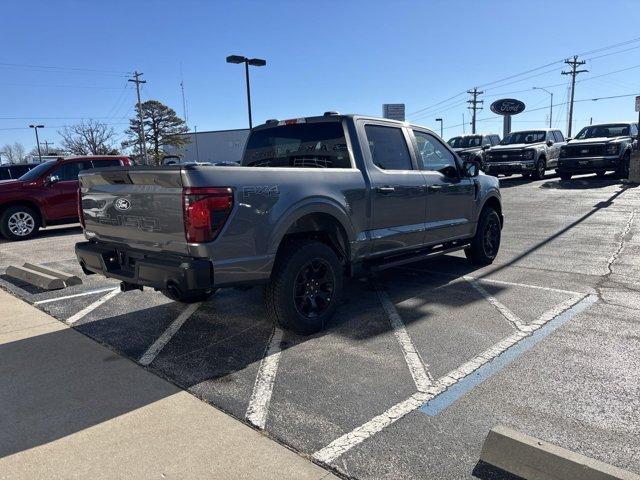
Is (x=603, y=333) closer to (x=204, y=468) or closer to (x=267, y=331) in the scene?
(x=267, y=331)

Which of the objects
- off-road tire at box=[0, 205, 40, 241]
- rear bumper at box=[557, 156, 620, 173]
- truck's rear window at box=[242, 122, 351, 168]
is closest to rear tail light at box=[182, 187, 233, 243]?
truck's rear window at box=[242, 122, 351, 168]

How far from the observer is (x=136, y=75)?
5791 centimetres

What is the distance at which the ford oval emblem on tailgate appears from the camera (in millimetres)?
4137

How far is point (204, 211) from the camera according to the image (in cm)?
358

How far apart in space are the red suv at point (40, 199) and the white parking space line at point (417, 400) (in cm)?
972

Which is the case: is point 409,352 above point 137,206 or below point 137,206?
below

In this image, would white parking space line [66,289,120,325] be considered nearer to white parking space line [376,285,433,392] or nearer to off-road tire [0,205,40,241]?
white parking space line [376,285,433,392]

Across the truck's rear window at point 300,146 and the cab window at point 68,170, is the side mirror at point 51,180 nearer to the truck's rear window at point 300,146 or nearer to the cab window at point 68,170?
the cab window at point 68,170

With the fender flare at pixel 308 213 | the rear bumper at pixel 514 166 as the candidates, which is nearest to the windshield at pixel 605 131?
the rear bumper at pixel 514 166

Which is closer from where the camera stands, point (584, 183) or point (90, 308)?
point (90, 308)

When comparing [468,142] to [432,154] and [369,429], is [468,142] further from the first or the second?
[369,429]

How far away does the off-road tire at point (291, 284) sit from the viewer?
13.8ft

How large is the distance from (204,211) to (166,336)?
1.63m

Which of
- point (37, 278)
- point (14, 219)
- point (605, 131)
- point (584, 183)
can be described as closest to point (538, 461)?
point (37, 278)
